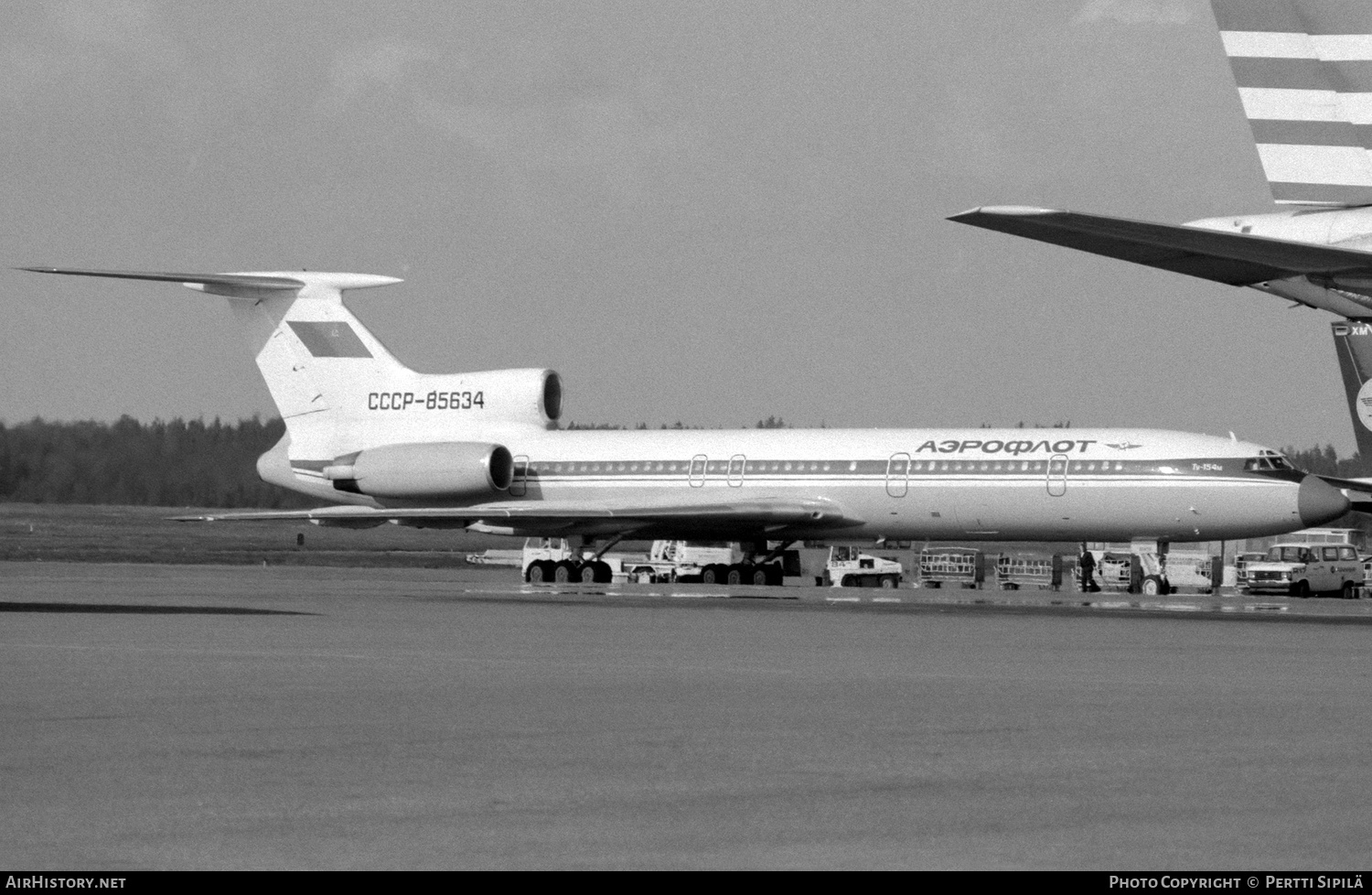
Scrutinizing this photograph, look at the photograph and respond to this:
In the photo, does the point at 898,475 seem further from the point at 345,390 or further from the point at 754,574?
the point at 345,390

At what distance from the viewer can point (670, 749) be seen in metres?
10.6

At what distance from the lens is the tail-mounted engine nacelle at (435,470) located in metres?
44.9

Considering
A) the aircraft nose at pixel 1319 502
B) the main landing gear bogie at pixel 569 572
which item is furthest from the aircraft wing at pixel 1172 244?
the main landing gear bogie at pixel 569 572

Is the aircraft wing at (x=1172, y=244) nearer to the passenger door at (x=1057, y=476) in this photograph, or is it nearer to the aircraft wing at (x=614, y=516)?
the passenger door at (x=1057, y=476)

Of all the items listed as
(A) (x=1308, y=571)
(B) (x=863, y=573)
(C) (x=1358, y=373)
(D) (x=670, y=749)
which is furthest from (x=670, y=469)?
(D) (x=670, y=749)

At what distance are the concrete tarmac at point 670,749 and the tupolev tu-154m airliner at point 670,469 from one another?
1776cm

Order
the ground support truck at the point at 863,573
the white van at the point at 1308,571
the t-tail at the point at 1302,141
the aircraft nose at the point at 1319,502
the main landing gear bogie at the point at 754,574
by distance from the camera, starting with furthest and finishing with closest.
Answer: the ground support truck at the point at 863,573
the white van at the point at 1308,571
the main landing gear bogie at the point at 754,574
the aircraft nose at the point at 1319,502
the t-tail at the point at 1302,141

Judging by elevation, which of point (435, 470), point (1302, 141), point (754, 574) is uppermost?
point (1302, 141)

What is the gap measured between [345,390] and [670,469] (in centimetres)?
836

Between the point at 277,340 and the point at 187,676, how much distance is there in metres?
34.1

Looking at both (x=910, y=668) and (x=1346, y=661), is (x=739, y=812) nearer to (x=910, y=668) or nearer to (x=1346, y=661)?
(x=910, y=668)

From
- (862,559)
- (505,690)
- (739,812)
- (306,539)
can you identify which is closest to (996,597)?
(862,559)

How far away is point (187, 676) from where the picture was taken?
14758 millimetres

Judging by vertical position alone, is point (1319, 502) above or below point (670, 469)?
A: below
